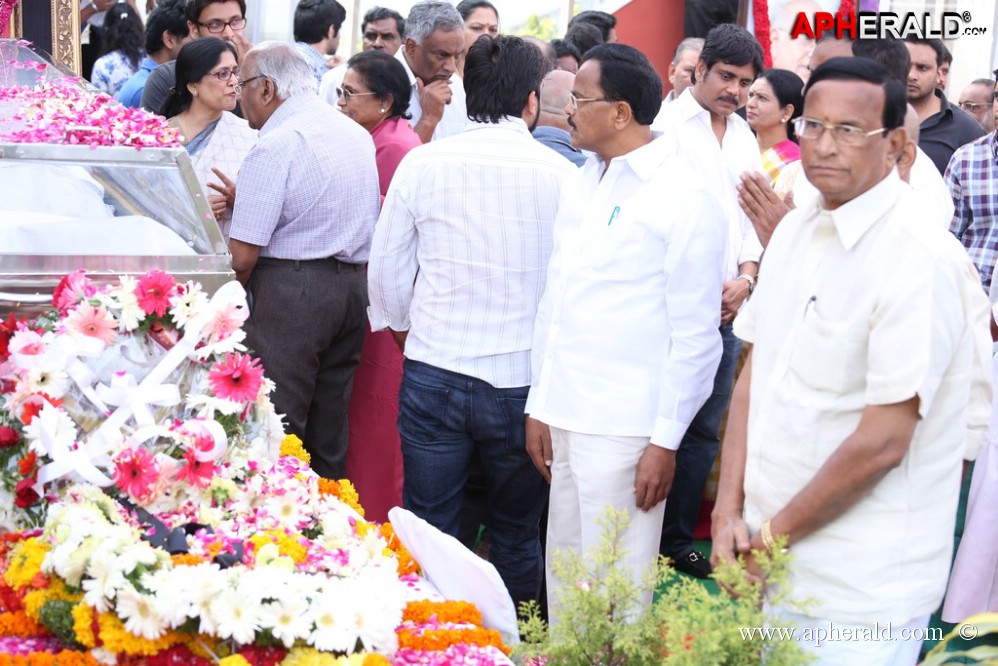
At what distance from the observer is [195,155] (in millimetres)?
4711

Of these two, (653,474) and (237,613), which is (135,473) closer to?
(237,613)

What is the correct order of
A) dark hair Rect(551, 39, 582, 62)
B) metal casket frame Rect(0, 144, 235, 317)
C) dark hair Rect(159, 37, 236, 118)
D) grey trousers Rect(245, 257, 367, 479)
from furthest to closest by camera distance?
dark hair Rect(551, 39, 582, 62) → dark hair Rect(159, 37, 236, 118) → grey trousers Rect(245, 257, 367, 479) → metal casket frame Rect(0, 144, 235, 317)

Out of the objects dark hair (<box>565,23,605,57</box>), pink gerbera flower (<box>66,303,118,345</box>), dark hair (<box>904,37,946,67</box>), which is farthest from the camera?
dark hair (<box>565,23,605,57</box>)

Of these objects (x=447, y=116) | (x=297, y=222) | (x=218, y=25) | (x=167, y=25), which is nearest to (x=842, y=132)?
(x=297, y=222)

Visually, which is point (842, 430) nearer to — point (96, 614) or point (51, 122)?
point (96, 614)

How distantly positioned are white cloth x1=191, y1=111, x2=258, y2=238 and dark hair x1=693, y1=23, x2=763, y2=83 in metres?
1.83

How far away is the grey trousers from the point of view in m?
4.38

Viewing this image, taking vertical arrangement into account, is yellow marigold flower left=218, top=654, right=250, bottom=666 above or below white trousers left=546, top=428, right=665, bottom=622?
above

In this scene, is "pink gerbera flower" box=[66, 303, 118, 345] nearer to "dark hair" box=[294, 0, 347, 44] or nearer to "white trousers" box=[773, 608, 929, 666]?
"white trousers" box=[773, 608, 929, 666]

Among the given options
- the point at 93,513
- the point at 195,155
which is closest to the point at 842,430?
the point at 93,513

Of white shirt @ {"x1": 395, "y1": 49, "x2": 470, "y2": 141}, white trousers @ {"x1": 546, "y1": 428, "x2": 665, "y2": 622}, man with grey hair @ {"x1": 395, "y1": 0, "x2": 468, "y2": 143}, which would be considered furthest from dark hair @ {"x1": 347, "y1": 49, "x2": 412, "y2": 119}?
white trousers @ {"x1": 546, "y1": 428, "x2": 665, "y2": 622}

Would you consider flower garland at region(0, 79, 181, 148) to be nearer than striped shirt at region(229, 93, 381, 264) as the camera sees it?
Yes

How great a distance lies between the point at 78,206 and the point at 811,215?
2005mm

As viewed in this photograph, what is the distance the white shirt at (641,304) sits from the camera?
127 inches
